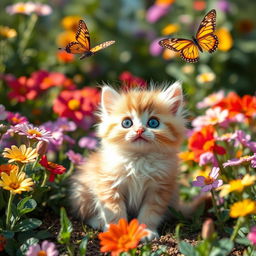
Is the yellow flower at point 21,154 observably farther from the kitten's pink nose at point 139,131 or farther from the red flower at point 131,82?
the red flower at point 131,82

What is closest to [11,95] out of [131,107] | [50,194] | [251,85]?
[50,194]

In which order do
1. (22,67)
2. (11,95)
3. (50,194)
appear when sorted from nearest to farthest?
1. (50,194)
2. (11,95)
3. (22,67)

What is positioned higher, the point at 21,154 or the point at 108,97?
the point at 108,97

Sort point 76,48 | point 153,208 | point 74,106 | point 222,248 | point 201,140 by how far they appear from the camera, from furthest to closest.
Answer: point 74,106
point 201,140
point 153,208
point 76,48
point 222,248

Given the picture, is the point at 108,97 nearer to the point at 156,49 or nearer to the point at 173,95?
the point at 173,95

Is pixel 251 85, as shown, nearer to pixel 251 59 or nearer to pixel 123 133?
pixel 251 59

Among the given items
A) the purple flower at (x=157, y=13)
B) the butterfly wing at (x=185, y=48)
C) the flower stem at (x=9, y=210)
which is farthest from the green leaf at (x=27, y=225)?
the purple flower at (x=157, y=13)

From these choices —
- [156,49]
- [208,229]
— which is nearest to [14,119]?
[208,229]
